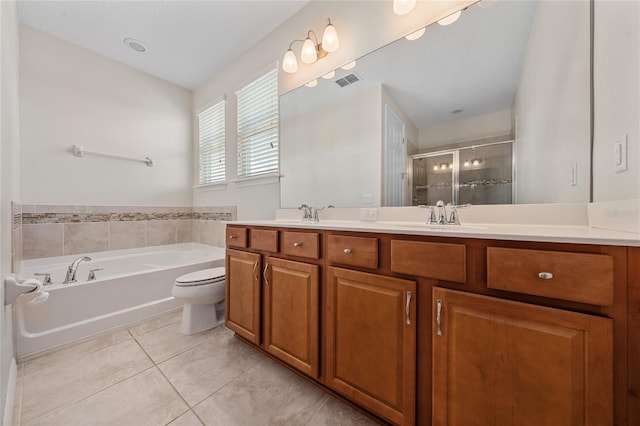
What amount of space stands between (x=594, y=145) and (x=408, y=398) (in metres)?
1.22

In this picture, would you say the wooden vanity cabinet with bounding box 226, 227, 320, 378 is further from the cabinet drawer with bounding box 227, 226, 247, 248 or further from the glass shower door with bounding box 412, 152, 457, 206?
the glass shower door with bounding box 412, 152, 457, 206

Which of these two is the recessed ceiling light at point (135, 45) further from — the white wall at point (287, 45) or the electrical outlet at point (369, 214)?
the electrical outlet at point (369, 214)

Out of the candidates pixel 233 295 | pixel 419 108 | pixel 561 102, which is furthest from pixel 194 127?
pixel 561 102

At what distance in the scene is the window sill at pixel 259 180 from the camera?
2.22m

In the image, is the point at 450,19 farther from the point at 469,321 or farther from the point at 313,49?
the point at 469,321

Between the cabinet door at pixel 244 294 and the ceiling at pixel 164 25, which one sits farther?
the ceiling at pixel 164 25

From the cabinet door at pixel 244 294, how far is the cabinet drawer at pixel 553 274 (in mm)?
1160

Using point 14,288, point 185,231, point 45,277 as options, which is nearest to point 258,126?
point 185,231

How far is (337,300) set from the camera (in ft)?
3.55

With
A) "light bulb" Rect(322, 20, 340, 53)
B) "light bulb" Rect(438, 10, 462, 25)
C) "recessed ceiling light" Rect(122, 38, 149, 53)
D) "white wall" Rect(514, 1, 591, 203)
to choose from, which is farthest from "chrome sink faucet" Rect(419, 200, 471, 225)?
"recessed ceiling light" Rect(122, 38, 149, 53)

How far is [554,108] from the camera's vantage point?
1.06m

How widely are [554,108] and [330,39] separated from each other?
4.59ft

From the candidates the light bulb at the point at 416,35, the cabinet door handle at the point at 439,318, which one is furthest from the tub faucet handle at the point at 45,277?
the light bulb at the point at 416,35

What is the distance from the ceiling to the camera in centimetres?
195
